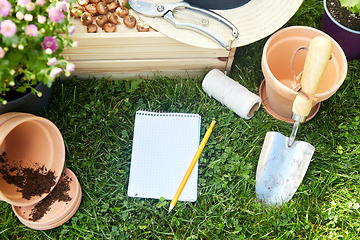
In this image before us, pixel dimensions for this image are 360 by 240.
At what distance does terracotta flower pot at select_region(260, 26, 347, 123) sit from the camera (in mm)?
1143

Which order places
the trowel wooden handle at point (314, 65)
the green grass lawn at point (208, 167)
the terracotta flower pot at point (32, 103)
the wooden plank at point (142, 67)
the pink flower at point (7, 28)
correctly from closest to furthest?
1. the pink flower at point (7, 28)
2. the trowel wooden handle at point (314, 65)
3. the terracotta flower pot at point (32, 103)
4. the green grass lawn at point (208, 167)
5. the wooden plank at point (142, 67)

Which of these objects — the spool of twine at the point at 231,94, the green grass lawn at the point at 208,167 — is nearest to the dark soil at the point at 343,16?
the green grass lawn at the point at 208,167

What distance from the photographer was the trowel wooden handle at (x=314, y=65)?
0.94 meters

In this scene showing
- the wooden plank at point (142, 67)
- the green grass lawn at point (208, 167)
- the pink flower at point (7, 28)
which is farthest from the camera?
the wooden plank at point (142, 67)

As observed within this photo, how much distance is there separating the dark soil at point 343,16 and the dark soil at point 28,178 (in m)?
1.30

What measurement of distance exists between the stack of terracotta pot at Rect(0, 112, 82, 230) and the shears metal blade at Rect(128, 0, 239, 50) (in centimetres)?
53

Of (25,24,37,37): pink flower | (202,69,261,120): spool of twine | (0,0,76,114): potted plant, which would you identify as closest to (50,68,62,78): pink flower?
(0,0,76,114): potted plant

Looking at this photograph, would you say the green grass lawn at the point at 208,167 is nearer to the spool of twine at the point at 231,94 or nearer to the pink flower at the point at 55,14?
the spool of twine at the point at 231,94

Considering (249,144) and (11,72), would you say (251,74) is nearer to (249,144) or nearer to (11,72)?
(249,144)

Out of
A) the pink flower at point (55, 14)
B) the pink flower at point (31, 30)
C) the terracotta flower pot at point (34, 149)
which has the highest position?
the pink flower at point (55, 14)

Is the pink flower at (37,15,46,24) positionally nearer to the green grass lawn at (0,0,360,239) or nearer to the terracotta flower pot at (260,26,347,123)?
the green grass lawn at (0,0,360,239)

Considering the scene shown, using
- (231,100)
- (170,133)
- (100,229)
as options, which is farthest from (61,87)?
(231,100)

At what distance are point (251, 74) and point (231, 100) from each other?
0.71 ft

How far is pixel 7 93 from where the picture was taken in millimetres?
1077
